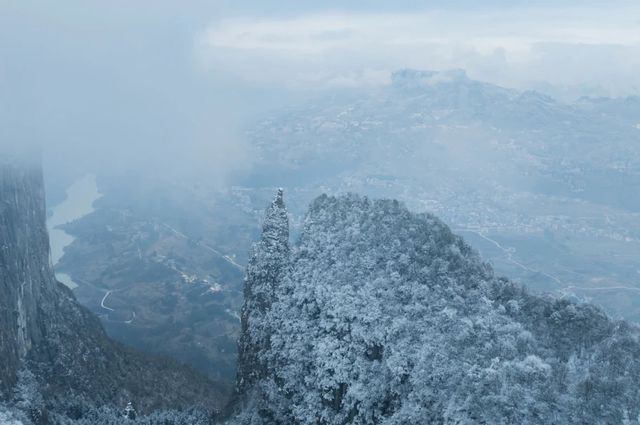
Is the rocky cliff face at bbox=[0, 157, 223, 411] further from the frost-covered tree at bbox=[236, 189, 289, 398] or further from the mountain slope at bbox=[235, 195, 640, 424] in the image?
the mountain slope at bbox=[235, 195, 640, 424]

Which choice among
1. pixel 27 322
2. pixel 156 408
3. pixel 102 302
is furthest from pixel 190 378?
pixel 102 302

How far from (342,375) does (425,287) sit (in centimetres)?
783

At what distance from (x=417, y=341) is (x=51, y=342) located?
46.8 meters

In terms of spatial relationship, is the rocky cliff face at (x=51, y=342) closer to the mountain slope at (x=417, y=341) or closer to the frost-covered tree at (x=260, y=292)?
the frost-covered tree at (x=260, y=292)

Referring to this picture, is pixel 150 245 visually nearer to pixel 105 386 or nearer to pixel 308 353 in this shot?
pixel 105 386

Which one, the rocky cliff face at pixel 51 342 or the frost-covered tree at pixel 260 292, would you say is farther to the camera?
the rocky cliff face at pixel 51 342

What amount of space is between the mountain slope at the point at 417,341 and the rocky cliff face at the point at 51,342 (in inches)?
923

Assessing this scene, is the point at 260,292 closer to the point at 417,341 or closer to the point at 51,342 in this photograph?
the point at 417,341

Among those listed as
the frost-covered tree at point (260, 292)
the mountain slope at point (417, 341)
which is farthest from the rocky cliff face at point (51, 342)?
the mountain slope at point (417, 341)

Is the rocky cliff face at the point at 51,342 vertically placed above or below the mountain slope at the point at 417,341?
below

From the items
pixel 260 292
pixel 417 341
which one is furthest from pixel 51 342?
pixel 417 341

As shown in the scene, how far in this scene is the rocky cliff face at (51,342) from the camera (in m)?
62.8

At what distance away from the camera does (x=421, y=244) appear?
1823 inches

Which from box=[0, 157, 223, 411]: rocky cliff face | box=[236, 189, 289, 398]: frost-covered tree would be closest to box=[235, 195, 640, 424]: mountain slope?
box=[236, 189, 289, 398]: frost-covered tree
